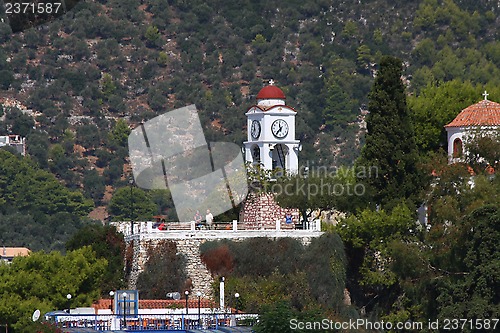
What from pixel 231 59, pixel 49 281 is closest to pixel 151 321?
pixel 49 281

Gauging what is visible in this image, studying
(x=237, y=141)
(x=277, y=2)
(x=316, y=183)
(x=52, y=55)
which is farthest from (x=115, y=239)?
(x=277, y=2)

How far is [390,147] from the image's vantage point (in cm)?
6994

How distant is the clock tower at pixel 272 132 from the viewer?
73688 mm

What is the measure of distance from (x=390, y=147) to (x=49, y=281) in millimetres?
14322

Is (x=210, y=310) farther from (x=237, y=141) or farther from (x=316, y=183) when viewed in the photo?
(x=237, y=141)

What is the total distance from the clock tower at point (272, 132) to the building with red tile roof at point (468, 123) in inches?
263

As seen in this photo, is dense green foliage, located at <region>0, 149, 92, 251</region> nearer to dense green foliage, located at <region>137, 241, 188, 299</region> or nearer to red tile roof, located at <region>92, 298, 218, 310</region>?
dense green foliage, located at <region>137, 241, 188, 299</region>

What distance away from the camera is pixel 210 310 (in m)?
63.0

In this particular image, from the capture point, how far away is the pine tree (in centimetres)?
6962

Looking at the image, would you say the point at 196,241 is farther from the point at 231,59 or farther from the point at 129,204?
the point at 231,59

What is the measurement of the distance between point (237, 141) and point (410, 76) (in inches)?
1171

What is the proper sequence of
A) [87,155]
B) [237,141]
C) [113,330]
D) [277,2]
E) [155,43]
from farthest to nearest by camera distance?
[277,2] → [155,43] → [87,155] → [237,141] → [113,330]

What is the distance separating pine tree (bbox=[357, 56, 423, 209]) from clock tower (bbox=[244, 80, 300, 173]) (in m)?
4.23

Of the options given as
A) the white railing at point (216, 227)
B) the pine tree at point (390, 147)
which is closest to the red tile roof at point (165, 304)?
the white railing at point (216, 227)
